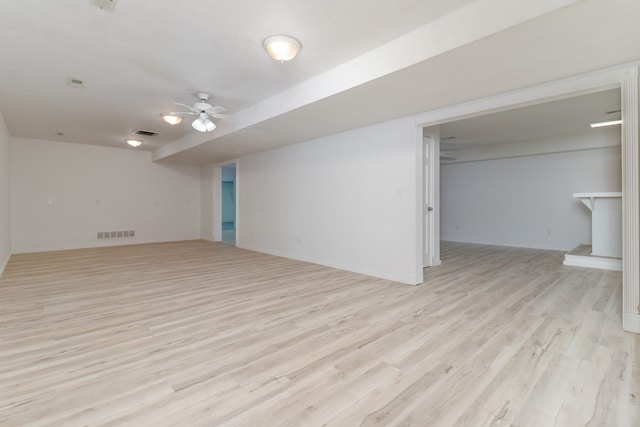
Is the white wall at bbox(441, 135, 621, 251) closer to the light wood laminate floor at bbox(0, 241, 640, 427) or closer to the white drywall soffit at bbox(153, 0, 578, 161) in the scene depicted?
the light wood laminate floor at bbox(0, 241, 640, 427)

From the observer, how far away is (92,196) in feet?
24.5

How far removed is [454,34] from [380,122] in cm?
222

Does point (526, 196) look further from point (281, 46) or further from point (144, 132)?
point (144, 132)

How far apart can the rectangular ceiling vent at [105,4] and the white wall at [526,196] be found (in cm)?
788

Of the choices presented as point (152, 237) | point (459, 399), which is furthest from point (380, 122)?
point (152, 237)

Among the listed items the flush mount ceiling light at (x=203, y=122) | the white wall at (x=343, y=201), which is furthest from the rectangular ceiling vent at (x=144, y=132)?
the flush mount ceiling light at (x=203, y=122)

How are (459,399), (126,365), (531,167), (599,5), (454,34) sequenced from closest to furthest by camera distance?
1. (459,399)
2. (599,5)
3. (126,365)
4. (454,34)
5. (531,167)

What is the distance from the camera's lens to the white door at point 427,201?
16.9 feet

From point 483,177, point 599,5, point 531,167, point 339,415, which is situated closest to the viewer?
point 339,415

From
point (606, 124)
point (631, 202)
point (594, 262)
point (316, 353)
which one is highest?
point (606, 124)

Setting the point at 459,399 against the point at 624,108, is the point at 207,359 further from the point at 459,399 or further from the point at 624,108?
the point at 624,108

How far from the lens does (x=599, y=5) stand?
1.83 m

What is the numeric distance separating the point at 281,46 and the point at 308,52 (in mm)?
395

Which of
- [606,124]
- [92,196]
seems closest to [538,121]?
[606,124]
